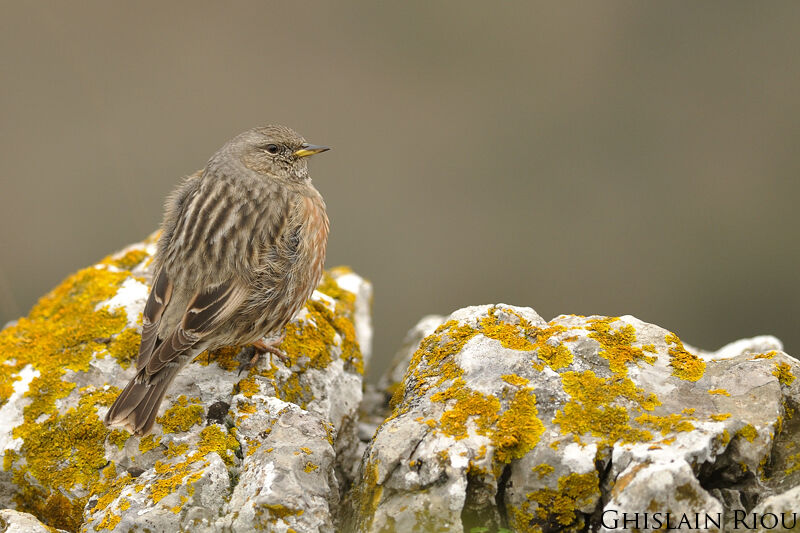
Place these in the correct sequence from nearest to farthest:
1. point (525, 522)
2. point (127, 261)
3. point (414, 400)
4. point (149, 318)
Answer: point (525, 522) → point (414, 400) → point (149, 318) → point (127, 261)

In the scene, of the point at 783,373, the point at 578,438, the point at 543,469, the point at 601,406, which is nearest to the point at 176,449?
the point at 543,469

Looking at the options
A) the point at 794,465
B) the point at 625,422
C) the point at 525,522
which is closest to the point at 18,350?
the point at 525,522

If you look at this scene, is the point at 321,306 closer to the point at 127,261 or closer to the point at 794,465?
the point at 127,261

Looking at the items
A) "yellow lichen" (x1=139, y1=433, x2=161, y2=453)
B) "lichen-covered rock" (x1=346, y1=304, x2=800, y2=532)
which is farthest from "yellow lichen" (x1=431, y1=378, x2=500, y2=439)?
"yellow lichen" (x1=139, y1=433, x2=161, y2=453)

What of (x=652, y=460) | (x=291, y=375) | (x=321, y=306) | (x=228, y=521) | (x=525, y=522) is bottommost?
(x=228, y=521)

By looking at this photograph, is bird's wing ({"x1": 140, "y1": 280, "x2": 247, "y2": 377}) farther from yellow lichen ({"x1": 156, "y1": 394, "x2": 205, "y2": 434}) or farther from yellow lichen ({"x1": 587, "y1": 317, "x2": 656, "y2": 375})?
yellow lichen ({"x1": 587, "y1": 317, "x2": 656, "y2": 375})

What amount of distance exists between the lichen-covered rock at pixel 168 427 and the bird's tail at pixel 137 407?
120 millimetres

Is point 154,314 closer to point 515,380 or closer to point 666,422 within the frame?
point 515,380

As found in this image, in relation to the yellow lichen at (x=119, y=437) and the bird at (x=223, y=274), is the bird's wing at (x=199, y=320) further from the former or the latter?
the yellow lichen at (x=119, y=437)

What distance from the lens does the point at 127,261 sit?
20.8 feet

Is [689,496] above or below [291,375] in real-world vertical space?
below

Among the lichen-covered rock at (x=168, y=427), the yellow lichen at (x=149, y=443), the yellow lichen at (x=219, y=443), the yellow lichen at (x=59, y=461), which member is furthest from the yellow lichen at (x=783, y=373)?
the yellow lichen at (x=59, y=461)

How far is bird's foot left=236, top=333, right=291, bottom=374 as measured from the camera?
4.95 metres

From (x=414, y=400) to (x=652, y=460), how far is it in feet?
4.20
